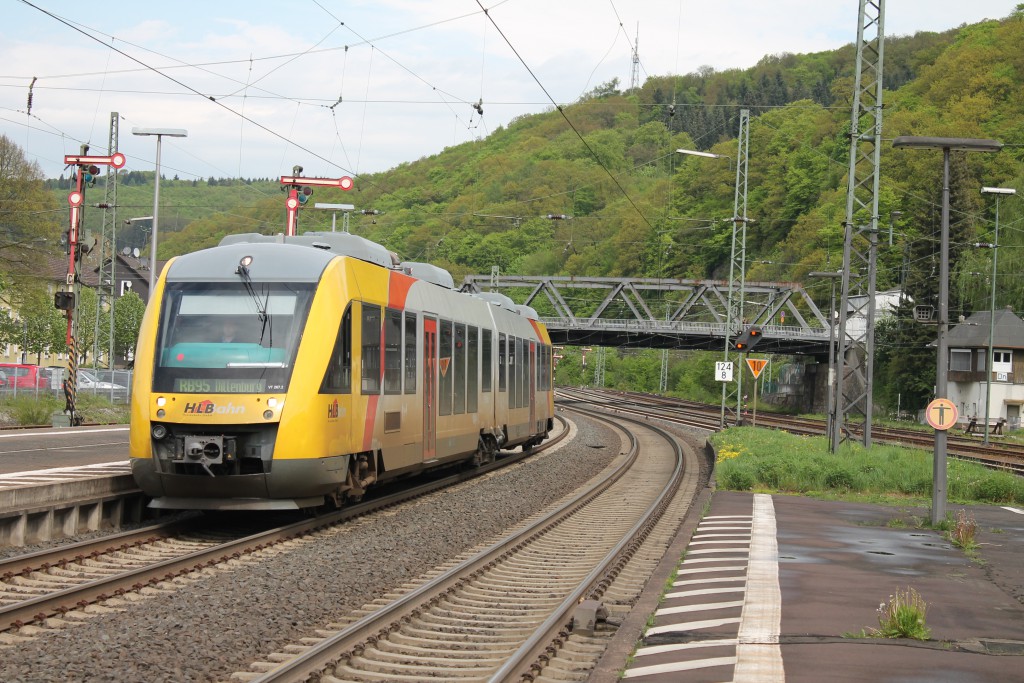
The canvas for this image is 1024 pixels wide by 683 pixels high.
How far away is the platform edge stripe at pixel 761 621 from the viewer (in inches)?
292

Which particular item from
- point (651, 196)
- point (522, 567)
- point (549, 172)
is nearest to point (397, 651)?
point (522, 567)

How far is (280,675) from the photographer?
7070 mm

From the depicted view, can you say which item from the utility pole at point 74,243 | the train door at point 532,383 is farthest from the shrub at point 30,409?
the train door at point 532,383

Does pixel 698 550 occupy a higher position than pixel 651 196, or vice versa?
pixel 651 196

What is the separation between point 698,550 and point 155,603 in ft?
21.0

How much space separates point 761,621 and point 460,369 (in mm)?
11811

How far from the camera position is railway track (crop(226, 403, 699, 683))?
774 centimetres

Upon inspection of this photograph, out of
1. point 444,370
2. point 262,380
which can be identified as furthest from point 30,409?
point 262,380

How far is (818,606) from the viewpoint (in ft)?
32.1

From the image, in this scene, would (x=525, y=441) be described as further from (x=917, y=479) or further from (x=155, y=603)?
(x=155, y=603)

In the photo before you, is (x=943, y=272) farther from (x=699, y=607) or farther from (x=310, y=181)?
(x=310, y=181)

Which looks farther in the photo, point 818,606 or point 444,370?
point 444,370

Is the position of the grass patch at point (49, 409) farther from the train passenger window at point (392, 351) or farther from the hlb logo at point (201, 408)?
the hlb logo at point (201, 408)

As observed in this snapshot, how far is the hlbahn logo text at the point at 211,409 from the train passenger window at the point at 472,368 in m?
8.19
